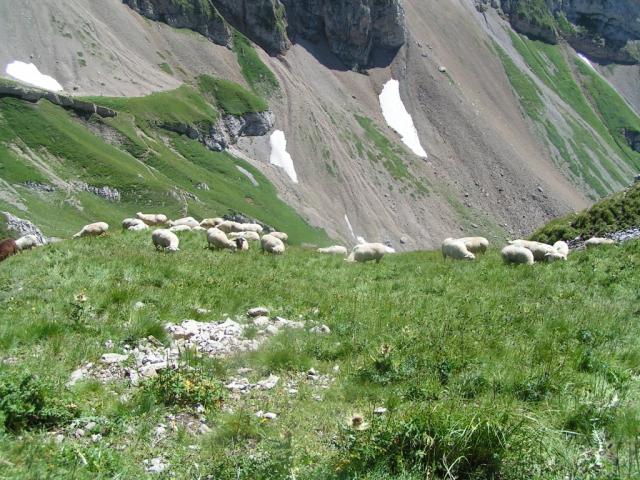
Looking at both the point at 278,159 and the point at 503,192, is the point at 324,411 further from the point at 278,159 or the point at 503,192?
the point at 503,192

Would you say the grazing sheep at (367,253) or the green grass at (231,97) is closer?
the grazing sheep at (367,253)

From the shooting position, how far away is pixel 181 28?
175375 millimetres

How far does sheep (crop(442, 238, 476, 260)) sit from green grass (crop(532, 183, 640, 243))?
11997 mm

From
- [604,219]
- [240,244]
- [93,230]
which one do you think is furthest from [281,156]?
[240,244]

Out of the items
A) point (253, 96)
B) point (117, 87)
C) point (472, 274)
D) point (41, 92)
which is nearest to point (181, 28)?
point (253, 96)

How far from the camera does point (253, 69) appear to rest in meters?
180

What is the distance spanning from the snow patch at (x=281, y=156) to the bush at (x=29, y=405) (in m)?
140

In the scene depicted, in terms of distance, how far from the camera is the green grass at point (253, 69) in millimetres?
175000

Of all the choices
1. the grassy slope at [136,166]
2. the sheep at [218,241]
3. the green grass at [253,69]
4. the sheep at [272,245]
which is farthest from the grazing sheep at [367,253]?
the green grass at [253,69]

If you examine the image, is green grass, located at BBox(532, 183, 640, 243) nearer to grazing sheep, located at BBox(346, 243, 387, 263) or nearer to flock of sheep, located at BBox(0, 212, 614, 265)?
flock of sheep, located at BBox(0, 212, 614, 265)

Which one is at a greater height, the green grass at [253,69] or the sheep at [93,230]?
the sheep at [93,230]

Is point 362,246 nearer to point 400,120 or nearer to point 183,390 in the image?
point 183,390

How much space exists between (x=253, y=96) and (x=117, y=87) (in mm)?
41619

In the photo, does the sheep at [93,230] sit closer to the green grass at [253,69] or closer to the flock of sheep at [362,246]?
the flock of sheep at [362,246]
